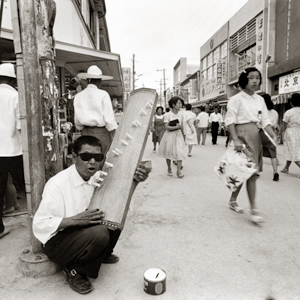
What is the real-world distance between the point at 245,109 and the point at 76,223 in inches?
101

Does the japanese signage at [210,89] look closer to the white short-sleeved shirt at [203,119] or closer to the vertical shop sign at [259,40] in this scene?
the vertical shop sign at [259,40]

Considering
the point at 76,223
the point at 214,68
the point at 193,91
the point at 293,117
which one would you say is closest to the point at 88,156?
the point at 76,223

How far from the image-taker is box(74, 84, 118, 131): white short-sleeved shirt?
388cm

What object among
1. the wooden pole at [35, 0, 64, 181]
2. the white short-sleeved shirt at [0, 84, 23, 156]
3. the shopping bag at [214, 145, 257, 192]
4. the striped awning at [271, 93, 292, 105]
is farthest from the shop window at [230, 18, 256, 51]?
the wooden pole at [35, 0, 64, 181]

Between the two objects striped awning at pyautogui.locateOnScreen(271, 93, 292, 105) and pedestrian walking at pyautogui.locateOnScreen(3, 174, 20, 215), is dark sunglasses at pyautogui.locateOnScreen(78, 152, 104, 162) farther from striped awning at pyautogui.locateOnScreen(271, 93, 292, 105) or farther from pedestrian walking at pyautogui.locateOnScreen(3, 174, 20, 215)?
striped awning at pyautogui.locateOnScreen(271, 93, 292, 105)

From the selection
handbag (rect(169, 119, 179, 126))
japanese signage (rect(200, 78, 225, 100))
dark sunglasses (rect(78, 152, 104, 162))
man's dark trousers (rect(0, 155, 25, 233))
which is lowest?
man's dark trousers (rect(0, 155, 25, 233))

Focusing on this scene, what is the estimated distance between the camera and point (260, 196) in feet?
16.4

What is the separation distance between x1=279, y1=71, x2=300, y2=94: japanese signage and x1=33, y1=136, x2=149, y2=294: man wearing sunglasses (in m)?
13.3

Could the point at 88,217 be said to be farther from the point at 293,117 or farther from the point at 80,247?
the point at 293,117

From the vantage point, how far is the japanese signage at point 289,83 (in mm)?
13711

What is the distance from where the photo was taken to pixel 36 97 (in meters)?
2.46

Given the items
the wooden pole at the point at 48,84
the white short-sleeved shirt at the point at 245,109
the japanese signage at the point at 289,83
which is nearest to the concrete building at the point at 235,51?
the japanese signage at the point at 289,83

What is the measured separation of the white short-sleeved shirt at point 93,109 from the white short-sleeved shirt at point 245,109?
144cm

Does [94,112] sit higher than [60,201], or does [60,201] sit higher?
[94,112]
